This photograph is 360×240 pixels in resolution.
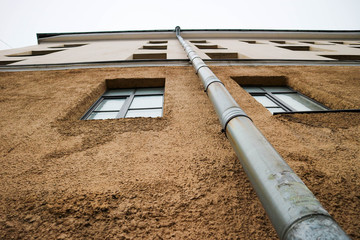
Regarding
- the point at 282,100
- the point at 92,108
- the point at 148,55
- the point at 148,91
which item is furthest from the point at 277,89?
the point at 148,55

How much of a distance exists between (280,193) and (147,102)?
2940 millimetres

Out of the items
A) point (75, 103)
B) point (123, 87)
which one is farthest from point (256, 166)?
point (123, 87)

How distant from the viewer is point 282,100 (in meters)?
3.51

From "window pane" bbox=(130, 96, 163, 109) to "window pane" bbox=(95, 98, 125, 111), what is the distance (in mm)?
283

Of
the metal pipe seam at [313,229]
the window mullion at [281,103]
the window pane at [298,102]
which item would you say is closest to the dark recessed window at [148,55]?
the window mullion at [281,103]

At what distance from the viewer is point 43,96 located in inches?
114

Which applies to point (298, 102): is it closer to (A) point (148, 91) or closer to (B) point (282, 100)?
(B) point (282, 100)

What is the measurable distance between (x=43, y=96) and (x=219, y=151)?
3.28 meters

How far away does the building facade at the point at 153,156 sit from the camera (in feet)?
3.67

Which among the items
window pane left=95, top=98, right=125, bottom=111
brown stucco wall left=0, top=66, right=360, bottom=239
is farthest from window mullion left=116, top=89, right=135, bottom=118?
brown stucco wall left=0, top=66, right=360, bottom=239

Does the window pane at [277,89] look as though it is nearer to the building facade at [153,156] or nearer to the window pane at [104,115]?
the building facade at [153,156]

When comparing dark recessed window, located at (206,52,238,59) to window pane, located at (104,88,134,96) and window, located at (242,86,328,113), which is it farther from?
window pane, located at (104,88,134,96)

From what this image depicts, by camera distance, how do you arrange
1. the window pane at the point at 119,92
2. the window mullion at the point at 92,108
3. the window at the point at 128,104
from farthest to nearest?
the window pane at the point at 119,92, the window at the point at 128,104, the window mullion at the point at 92,108

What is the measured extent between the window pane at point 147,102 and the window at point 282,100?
223 cm
